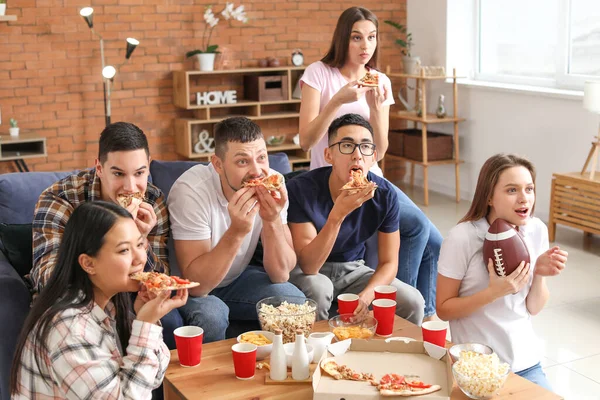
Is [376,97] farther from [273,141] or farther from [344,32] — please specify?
[273,141]

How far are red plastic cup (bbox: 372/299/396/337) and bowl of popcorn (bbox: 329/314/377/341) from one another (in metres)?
0.03

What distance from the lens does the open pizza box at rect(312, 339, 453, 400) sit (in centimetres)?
197

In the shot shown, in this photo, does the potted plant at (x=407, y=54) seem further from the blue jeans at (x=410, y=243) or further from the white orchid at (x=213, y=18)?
the blue jeans at (x=410, y=243)

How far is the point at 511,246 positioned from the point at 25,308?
1.63 metres

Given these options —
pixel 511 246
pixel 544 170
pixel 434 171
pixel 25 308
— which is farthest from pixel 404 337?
pixel 434 171

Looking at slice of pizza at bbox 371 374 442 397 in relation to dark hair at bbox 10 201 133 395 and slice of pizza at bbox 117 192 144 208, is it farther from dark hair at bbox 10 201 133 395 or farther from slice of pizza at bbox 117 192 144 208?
slice of pizza at bbox 117 192 144 208

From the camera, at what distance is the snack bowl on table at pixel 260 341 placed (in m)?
2.26

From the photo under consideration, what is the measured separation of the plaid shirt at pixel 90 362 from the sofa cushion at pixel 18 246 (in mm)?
995

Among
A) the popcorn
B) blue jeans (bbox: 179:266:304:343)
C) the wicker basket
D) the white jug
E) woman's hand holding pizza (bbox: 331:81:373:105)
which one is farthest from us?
the wicker basket

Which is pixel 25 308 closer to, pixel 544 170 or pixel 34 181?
pixel 34 181

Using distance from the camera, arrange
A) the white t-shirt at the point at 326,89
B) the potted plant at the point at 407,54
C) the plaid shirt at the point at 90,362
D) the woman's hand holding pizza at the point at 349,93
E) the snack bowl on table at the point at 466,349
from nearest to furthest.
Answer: the plaid shirt at the point at 90,362 → the snack bowl on table at the point at 466,349 → the woman's hand holding pizza at the point at 349,93 → the white t-shirt at the point at 326,89 → the potted plant at the point at 407,54

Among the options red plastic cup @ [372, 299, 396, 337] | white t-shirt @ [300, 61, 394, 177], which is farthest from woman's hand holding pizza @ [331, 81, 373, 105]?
red plastic cup @ [372, 299, 396, 337]

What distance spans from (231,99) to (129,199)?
14.8 feet

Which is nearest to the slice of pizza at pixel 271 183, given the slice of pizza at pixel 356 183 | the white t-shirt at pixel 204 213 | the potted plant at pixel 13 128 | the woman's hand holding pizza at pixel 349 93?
the white t-shirt at pixel 204 213
